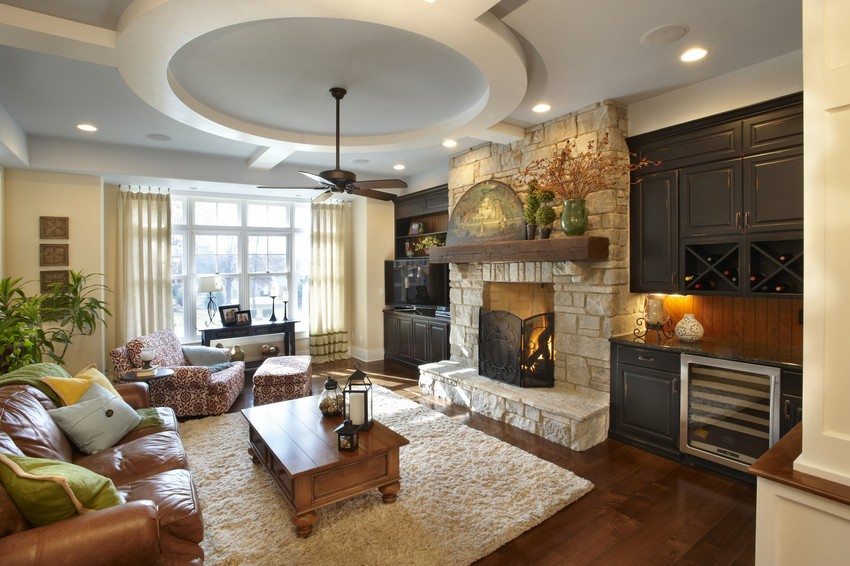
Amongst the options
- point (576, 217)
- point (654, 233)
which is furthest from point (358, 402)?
point (654, 233)

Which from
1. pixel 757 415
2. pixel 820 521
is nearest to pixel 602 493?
pixel 757 415

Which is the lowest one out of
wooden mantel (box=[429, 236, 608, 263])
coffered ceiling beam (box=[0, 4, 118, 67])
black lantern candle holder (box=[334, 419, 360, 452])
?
A: black lantern candle holder (box=[334, 419, 360, 452])

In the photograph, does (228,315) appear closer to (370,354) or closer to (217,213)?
(217,213)

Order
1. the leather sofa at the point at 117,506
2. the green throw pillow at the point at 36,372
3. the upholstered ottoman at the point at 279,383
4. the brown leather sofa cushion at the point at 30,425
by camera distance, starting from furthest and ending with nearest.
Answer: the upholstered ottoman at the point at 279,383, the green throw pillow at the point at 36,372, the brown leather sofa cushion at the point at 30,425, the leather sofa at the point at 117,506

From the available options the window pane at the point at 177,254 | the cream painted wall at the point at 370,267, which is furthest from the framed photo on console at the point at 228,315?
the cream painted wall at the point at 370,267

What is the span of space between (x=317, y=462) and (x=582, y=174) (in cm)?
306

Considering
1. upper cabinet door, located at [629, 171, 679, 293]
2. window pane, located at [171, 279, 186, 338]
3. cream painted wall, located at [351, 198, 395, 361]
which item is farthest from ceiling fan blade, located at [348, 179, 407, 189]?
window pane, located at [171, 279, 186, 338]

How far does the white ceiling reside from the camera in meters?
2.30

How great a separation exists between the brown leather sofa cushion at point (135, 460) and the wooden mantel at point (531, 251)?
122 inches

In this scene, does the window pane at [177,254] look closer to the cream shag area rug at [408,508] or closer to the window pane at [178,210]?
the window pane at [178,210]

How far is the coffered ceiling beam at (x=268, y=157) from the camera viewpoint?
472 centimetres

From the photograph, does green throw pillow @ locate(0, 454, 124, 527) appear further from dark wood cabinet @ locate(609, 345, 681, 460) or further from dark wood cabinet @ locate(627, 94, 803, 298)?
dark wood cabinet @ locate(627, 94, 803, 298)

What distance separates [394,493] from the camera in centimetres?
273

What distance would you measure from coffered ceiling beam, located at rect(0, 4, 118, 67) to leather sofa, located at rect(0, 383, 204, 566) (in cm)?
190
